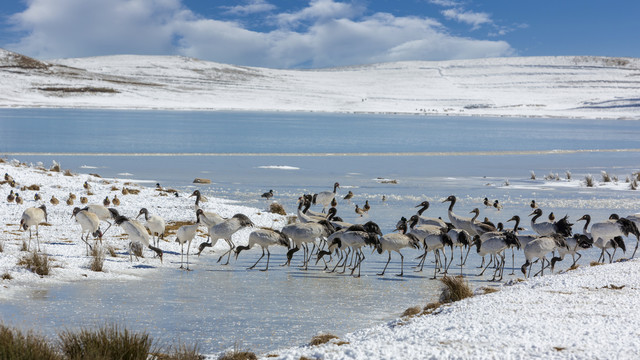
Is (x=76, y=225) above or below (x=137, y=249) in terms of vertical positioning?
above

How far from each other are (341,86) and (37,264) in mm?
120057

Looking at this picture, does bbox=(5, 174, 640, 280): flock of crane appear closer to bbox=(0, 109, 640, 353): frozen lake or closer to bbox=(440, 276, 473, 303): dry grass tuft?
bbox=(0, 109, 640, 353): frozen lake

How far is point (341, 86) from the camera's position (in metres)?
128

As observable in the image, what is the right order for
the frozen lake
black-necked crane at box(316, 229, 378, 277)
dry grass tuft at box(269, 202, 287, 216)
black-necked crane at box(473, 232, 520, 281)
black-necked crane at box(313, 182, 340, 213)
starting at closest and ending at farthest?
the frozen lake, black-necked crane at box(473, 232, 520, 281), black-necked crane at box(316, 229, 378, 277), dry grass tuft at box(269, 202, 287, 216), black-necked crane at box(313, 182, 340, 213)

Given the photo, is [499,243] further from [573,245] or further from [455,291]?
[455,291]

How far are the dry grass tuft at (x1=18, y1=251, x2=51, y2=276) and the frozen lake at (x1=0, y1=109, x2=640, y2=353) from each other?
0.61m

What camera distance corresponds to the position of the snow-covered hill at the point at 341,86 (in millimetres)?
99438

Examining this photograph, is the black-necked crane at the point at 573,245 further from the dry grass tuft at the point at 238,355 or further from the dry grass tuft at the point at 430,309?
the dry grass tuft at the point at 238,355

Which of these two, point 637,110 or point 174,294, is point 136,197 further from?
point 637,110

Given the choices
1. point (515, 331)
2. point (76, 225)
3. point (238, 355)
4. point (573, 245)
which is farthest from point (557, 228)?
point (76, 225)

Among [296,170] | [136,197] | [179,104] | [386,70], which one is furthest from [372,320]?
[386,70]

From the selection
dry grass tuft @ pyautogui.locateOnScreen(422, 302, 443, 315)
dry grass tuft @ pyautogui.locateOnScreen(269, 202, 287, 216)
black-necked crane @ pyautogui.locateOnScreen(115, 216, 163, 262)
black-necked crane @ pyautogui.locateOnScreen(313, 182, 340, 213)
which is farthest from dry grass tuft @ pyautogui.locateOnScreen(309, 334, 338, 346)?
black-necked crane @ pyautogui.locateOnScreen(313, 182, 340, 213)

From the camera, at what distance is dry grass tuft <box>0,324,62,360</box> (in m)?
5.56

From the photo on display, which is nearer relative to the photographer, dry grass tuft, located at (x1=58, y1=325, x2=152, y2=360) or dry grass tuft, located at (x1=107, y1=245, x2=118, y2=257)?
dry grass tuft, located at (x1=58, y1=325, x2=152, y2=360)
